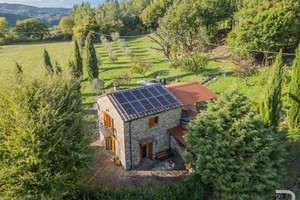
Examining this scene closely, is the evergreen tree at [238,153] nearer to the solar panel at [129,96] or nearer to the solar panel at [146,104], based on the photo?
the solar panel at [146,104]

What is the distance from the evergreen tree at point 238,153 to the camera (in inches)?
478

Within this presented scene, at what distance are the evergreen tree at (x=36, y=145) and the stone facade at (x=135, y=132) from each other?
3.92 meters

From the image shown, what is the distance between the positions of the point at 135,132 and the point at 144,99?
3681 mm

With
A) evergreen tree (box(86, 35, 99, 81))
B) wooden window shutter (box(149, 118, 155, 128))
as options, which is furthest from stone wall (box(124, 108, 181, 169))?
evergreen tree (box(86, 35, 99, 81))

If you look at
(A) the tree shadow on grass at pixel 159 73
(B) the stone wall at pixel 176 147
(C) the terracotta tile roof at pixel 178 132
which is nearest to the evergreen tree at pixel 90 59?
(A) the tree shadow on grass at pixel 159 73

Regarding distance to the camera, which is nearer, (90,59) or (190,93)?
(190,93)

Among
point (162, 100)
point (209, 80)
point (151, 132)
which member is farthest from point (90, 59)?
point (151, 132)

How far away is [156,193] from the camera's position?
13.3 metres

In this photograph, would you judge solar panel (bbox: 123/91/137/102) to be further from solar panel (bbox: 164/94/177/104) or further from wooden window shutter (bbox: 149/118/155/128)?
solar panel (bbox: 164/94/177/104)

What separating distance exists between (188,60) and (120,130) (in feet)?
81.3

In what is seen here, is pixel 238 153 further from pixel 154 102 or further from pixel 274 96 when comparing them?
pixel 154 102

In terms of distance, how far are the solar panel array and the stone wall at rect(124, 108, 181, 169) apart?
0.94 meters

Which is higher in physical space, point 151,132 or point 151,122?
point 151,122

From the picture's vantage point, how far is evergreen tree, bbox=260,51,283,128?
16703 mm
